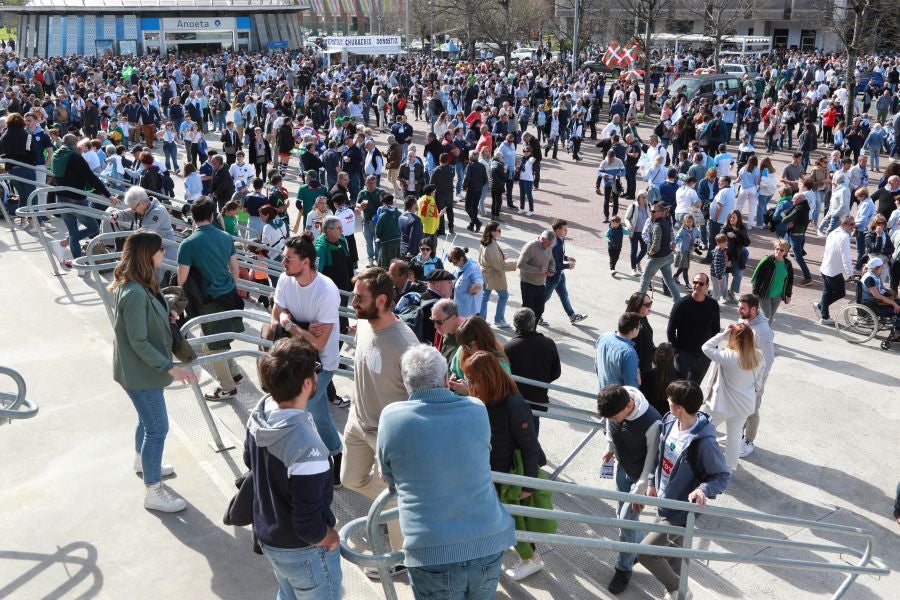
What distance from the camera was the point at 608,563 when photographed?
18.8 feet

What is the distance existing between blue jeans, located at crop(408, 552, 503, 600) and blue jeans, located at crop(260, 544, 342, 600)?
0.43 meters

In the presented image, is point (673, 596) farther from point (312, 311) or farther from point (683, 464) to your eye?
point (312, 311)

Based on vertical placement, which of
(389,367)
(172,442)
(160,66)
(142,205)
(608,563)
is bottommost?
(608,563)

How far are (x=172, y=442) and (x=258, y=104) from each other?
69.4 feet

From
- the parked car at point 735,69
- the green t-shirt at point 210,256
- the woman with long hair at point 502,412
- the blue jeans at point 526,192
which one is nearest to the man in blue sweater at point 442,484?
the woman with long hair at point 502,412

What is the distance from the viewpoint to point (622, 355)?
21.1 ft

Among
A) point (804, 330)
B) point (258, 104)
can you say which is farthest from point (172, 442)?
point (258, 104)

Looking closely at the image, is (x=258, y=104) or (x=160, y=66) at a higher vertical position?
(x=160, y=66)

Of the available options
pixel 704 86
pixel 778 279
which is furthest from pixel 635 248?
pixel 704 86

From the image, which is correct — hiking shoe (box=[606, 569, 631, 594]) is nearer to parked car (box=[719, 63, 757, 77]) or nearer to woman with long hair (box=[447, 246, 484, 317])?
woman with long hair (box=[447, 246, 484, 317])

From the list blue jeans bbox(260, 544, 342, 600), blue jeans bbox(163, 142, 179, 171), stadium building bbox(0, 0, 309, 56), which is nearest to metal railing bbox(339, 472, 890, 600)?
blue jeans bbox(260, 544, 342, 600)

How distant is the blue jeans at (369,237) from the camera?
43.2 ft

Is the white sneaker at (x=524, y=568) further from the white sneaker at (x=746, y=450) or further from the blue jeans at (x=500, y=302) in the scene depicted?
the blue jeans at (x=500, y=302)

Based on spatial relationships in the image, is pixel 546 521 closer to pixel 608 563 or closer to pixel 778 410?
pixel 608 563
